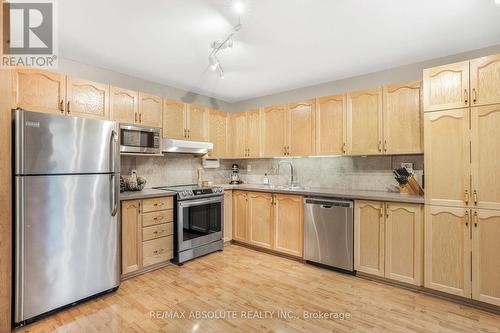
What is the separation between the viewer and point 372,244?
275 centimetres

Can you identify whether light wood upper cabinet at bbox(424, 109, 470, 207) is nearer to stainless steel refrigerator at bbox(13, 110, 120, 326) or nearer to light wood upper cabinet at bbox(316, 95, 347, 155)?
light wood upper cabinet at bbox(316, 95, 347, 155)

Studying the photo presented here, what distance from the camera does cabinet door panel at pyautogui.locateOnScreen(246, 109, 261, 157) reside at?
4.10 m

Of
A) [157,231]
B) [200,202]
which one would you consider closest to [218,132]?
[200,202]

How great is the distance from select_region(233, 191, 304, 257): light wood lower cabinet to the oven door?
33 centimetres

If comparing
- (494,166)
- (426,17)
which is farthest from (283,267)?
(426,17)

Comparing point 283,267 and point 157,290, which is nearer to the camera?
point 157,290

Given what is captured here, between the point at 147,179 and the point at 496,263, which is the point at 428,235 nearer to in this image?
the point at 496,263

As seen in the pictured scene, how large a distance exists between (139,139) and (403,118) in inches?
121

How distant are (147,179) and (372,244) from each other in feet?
9.79

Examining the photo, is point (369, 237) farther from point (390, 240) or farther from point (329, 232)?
point (329, 232)

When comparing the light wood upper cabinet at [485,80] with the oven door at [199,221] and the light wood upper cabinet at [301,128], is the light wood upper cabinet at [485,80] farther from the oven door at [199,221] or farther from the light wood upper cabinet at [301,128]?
the oven door at [199,221]

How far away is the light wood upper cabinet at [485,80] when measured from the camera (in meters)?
2.16

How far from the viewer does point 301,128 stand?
360 centimetres

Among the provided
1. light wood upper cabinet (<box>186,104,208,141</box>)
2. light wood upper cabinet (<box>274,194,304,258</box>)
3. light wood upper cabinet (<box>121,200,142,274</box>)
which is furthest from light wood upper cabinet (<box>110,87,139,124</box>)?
light wood upper cabinet (<box>274,194,304,258</box>)
